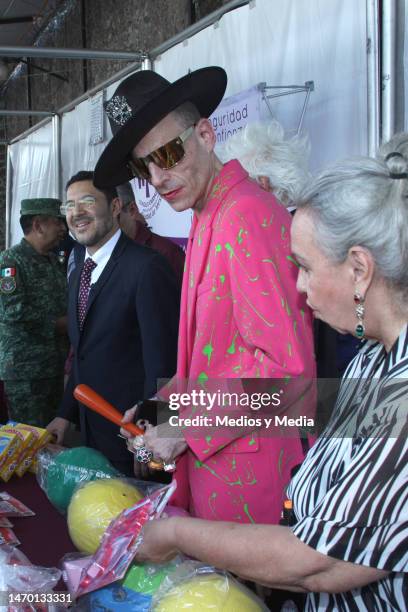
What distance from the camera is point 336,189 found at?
868 mm

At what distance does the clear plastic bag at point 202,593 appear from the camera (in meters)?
0.89

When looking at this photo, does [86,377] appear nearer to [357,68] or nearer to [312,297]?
[312,297]

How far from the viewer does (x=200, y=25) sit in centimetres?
339

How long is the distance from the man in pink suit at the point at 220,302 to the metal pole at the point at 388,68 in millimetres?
907

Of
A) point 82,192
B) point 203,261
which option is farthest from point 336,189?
point 82,192

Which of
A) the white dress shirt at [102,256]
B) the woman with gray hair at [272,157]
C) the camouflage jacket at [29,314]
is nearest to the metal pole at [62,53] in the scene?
the camouflage jacket at [29,314]

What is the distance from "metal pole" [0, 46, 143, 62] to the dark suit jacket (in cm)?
187

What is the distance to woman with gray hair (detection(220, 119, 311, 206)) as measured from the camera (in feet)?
7.02

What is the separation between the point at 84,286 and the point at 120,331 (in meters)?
0.26

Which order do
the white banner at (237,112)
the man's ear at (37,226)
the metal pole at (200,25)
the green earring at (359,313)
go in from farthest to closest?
the man's ear at (37,226) < the metal pole at (200,25) < the white banner at (237,112) < the green earring at (359,313)

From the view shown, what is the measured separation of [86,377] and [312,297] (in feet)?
3.97

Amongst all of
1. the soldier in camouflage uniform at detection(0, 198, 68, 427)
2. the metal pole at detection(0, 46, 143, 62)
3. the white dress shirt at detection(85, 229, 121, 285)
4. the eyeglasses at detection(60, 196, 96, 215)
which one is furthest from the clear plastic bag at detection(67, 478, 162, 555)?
the metal pole at detection(0, 46, 143, 62)

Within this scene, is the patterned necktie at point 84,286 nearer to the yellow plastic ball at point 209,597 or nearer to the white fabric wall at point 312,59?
the white fabric wall at point 312,59

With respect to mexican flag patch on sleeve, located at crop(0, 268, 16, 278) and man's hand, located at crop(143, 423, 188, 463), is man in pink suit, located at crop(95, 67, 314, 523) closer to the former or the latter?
man's hand, located at crop(143, 423, 188, 463)
